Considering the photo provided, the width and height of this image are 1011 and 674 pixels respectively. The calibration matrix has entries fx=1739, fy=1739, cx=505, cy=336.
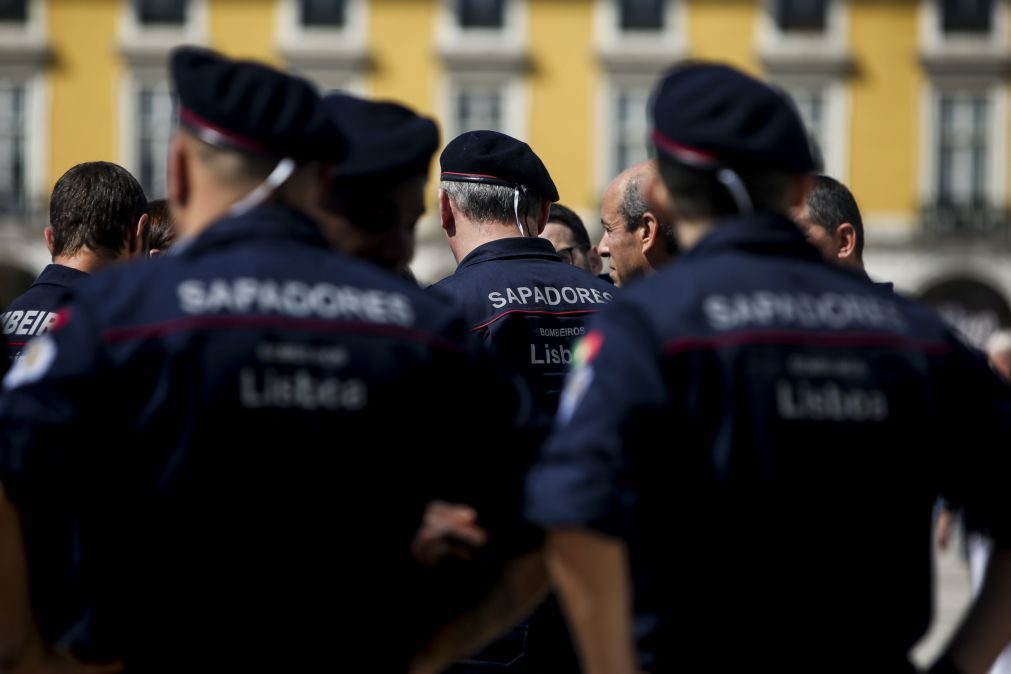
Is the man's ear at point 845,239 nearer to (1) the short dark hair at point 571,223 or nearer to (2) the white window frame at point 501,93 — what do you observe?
(1) the short dark hair at point 571,223

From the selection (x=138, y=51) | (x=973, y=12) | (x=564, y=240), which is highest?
(x=973, y=12)

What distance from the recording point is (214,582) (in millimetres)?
2500

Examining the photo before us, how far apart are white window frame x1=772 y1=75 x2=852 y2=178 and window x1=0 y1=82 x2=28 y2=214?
13176 millimetres

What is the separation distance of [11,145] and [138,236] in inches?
1057

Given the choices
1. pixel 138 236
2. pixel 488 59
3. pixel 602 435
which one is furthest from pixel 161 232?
pixel 488 59

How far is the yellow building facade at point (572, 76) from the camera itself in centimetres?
3008

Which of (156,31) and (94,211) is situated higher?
(156,31)

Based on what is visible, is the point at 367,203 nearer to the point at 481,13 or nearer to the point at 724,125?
the point at 724,125

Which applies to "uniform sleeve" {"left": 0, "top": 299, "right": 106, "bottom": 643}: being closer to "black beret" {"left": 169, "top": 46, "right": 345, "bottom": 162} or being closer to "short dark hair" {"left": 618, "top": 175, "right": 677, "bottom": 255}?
"black beret" {"left": 169, "top": 46, "right": 345, "bottom": 162}

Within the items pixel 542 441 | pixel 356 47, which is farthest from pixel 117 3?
pixel 542 441

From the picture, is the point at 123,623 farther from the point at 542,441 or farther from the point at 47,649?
the point at 542,441

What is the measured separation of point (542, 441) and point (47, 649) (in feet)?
2.80

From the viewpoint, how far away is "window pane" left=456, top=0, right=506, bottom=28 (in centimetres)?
2997

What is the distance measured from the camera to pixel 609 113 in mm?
30297
